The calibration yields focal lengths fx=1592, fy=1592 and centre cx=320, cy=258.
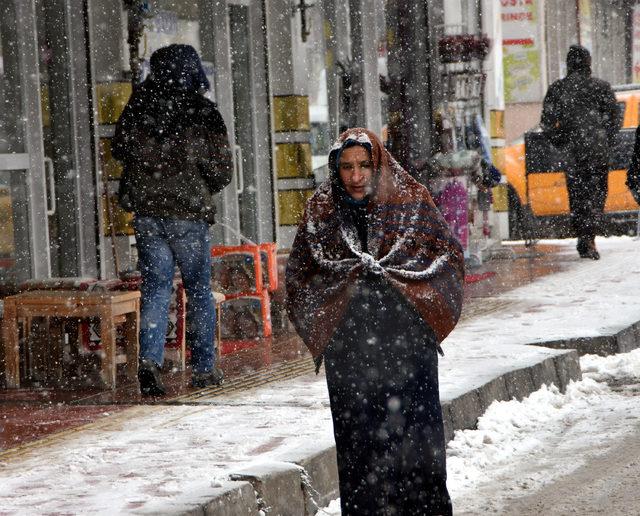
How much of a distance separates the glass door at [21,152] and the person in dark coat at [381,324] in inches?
225

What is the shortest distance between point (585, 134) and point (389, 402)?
12.0 metres

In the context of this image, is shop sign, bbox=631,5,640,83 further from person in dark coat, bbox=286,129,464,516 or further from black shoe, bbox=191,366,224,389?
person in dark coat, bbox=286,129,464,516

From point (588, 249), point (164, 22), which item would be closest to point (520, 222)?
point (588, 249)

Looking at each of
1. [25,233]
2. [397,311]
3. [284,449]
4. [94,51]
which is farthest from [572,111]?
[397,311]

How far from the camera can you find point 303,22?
609 inches

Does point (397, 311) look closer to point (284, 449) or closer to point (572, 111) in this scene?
point (284, 449)

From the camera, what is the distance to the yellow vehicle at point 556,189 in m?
19.6

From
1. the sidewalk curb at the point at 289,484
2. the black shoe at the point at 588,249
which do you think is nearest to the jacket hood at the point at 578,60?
the black shoe at the point at 588,249

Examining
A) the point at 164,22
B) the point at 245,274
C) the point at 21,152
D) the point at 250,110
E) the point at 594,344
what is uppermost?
the point at 164,22

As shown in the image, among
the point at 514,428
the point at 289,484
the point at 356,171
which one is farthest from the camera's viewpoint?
the point at 514,428

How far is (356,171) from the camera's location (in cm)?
539

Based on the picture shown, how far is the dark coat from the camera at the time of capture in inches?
669

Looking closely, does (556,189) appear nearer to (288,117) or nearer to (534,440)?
(288,117)

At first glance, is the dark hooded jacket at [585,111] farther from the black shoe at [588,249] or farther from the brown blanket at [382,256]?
the brown blanket at [382,256]
